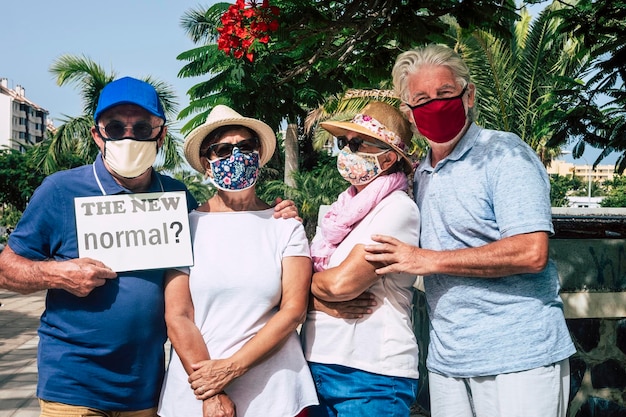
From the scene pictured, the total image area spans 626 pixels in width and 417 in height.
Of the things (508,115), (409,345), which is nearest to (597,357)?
(409,345)

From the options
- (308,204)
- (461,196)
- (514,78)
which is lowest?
(308,204)

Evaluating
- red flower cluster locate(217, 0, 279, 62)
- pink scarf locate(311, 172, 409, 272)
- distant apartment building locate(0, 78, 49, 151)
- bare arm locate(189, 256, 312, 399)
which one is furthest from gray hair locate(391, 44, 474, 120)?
distant apartment building locate(0, 78, 49, 151)

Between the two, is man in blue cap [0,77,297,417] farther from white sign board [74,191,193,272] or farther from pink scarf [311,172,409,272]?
pink scarf [311,172,409,272]

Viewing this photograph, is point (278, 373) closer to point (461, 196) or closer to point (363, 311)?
point (363, 311)

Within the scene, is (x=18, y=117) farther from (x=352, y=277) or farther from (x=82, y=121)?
(x=352, y=277)

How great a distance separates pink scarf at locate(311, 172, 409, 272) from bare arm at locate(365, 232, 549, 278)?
20 centimetres

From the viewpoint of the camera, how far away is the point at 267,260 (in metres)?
2.53

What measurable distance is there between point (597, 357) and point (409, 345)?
231 cm

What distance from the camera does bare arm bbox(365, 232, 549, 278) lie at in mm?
2297

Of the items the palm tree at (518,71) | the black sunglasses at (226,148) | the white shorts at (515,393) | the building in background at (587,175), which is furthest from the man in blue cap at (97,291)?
the palm tree at (518,71)

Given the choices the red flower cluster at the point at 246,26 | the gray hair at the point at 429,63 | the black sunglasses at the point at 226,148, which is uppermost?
the red flower cluster at the point at 246,26

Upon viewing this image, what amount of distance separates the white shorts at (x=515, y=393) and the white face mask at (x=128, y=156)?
150cm

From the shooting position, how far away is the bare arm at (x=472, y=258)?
2.30 metres

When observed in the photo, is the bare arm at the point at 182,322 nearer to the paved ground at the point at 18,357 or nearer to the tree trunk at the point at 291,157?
the paved ground at the point at 18,357
